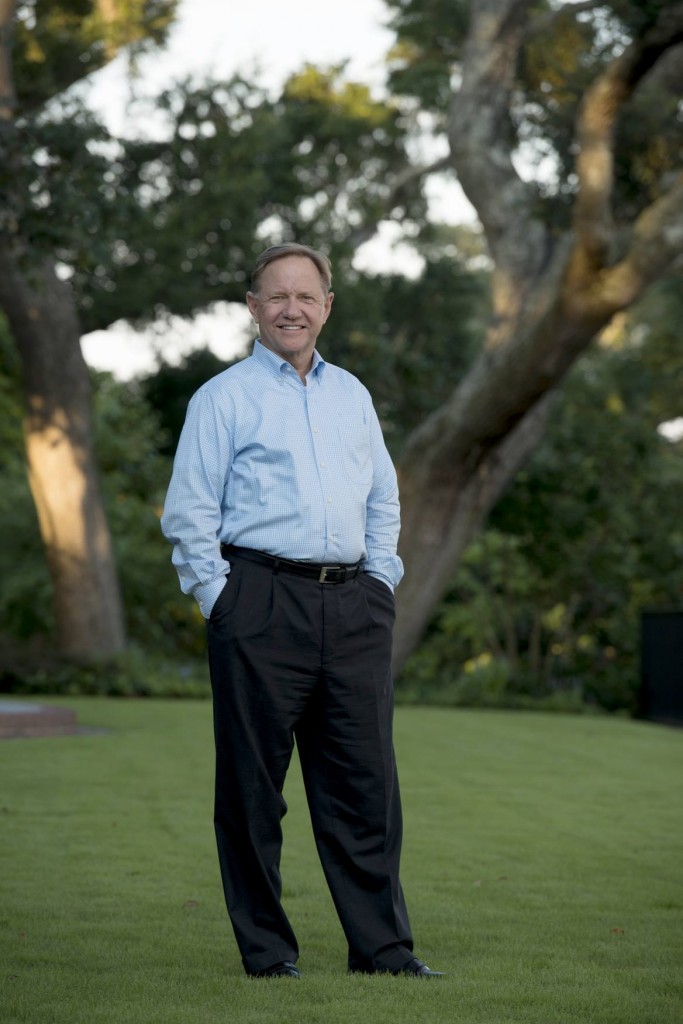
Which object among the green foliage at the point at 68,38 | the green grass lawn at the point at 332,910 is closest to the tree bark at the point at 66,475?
the green foliage at the point at 68,38

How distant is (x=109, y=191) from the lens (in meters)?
13.1

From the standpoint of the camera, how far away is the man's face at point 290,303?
4.24 meters

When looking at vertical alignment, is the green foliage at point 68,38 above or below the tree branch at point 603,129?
above

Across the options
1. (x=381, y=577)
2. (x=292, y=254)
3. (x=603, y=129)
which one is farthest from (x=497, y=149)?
(x=381, y=577)

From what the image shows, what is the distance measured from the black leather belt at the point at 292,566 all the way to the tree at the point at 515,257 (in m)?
10.1

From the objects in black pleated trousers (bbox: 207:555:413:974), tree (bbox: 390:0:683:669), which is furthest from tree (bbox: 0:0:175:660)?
black pleated trousers (bbox: 207:555:413:974)

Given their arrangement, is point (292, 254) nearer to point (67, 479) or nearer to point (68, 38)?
point (67, 479)

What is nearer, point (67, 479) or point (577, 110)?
point (577, 110)

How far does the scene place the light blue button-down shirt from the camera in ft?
13.2

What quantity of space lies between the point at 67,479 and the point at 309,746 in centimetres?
1384

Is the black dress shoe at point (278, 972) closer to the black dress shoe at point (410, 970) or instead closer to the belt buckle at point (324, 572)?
the black dress shoe at point (410, 970)

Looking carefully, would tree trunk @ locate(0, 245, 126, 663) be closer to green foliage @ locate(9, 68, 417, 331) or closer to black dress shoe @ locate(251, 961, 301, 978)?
green foliage @ locate(9, 68, 417, 331)

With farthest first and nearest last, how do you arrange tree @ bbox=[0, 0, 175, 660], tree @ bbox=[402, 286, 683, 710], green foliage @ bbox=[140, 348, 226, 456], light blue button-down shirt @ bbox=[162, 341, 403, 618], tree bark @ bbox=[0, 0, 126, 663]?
green foliage @ bbox=[140, 348, 226, 456]
tree @ bbox=[402, 286, 683, 710]
tree bark @ bbox=[0, 0, 126, 663]
tree @ bbox=[0, 0, 175, 660]
light blue button-down shirt @ bbox=[162, 341, 403, 618]

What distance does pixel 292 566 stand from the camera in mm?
4055
